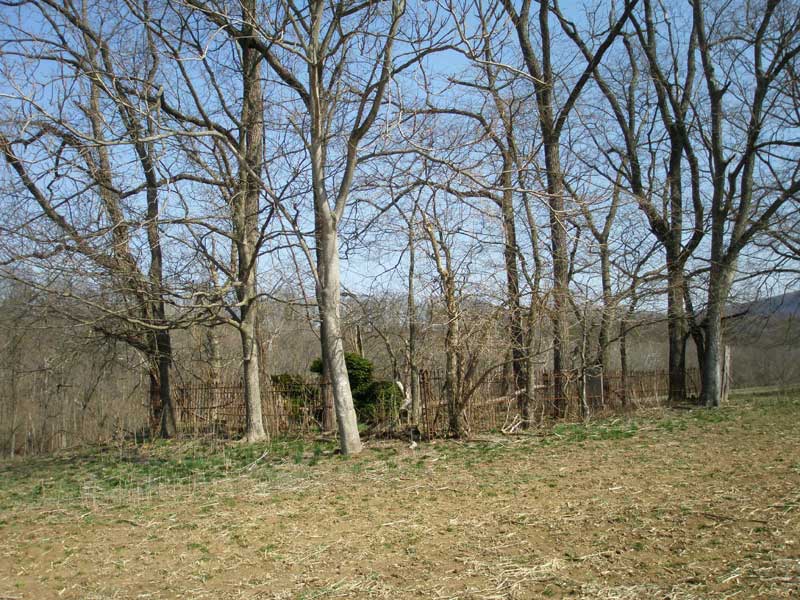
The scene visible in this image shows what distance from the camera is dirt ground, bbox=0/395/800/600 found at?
167 inches

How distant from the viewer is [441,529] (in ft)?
18.4

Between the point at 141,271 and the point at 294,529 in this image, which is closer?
the point at 294,529

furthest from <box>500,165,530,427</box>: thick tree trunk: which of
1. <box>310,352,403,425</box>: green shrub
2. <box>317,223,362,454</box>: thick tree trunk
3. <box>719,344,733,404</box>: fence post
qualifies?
<box>719,344,733,404</box>: fence post

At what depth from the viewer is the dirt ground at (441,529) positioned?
4.25 meters

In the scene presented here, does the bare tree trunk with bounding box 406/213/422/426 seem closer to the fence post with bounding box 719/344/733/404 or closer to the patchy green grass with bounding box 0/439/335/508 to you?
the patchy green grass with bounding box 0/439/335/508

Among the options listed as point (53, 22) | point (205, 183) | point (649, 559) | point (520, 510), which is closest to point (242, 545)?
point (520, 510)

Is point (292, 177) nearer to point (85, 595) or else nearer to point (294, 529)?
point (294, 529)

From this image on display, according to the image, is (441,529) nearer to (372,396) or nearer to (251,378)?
(251,378)

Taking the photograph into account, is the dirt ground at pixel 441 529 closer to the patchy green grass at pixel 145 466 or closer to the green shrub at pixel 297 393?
the patchy green grass at pixel 145 466

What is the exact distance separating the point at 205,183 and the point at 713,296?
39.1 feet

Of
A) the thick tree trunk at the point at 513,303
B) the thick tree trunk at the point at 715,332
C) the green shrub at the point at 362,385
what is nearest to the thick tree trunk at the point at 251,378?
the green shrub at the point at 362,385

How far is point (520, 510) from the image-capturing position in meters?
5.99

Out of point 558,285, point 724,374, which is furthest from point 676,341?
point 558,285

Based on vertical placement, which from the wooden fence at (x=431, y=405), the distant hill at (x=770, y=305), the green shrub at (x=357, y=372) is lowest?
the wooden fence at (x=431, y=405)
